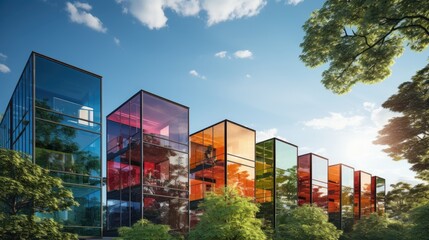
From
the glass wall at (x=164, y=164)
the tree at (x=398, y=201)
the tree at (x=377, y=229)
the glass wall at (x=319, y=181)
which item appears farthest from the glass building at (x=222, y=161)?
the tree at (x=398, y=201)

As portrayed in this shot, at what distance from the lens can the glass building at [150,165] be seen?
76.9ft

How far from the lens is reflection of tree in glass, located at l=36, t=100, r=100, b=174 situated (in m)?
19.3

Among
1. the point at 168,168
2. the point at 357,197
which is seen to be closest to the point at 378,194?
the point at 357,197

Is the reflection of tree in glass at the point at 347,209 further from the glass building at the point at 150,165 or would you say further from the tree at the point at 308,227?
the glass building at the point at 150,165

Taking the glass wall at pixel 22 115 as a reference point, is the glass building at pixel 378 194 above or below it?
below

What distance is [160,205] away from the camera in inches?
934

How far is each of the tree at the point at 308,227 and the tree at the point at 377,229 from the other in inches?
448

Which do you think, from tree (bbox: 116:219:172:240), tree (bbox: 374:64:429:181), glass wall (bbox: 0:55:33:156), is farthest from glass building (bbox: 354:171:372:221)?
glass wall (bbox: 0:55:33:156)

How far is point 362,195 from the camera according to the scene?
50.8m

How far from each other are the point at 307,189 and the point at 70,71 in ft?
87.8

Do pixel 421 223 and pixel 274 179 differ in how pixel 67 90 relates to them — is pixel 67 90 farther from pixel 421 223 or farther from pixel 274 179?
pixel 421 223

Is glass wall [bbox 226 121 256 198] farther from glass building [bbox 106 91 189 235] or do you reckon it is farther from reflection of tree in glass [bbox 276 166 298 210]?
glass building [bbox 106 91 189 235]

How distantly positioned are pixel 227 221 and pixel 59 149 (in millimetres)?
10547

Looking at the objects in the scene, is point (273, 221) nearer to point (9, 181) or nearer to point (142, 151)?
point (142, 151)
